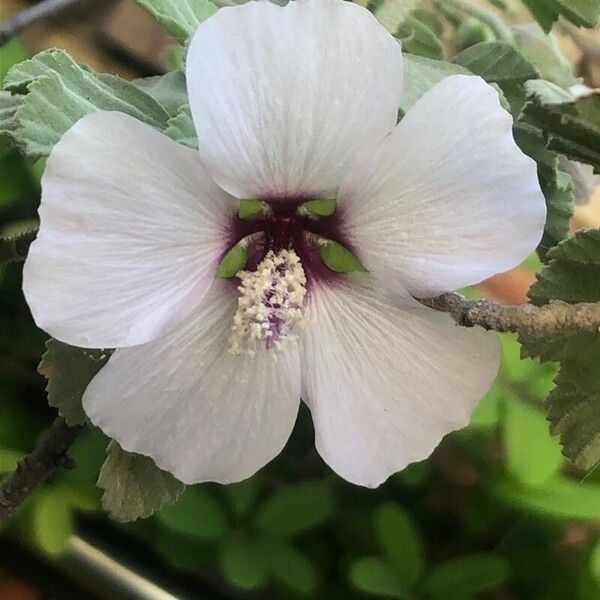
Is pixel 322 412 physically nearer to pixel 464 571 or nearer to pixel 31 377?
pixel 464 571

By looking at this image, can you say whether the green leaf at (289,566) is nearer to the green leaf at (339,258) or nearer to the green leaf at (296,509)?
the green leaf at (296,509)

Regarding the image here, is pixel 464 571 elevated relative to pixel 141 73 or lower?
lower

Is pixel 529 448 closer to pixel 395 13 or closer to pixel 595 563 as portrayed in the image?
pixel 595 563

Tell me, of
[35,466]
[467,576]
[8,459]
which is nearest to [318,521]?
[467,576]

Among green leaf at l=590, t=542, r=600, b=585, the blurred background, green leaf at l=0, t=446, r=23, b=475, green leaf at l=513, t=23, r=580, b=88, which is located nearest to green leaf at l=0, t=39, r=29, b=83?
the blurred background

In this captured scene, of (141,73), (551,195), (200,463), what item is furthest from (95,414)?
(141,73)

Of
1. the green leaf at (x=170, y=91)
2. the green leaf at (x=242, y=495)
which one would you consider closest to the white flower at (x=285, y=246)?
the green leaf at (x=170, y=91)
